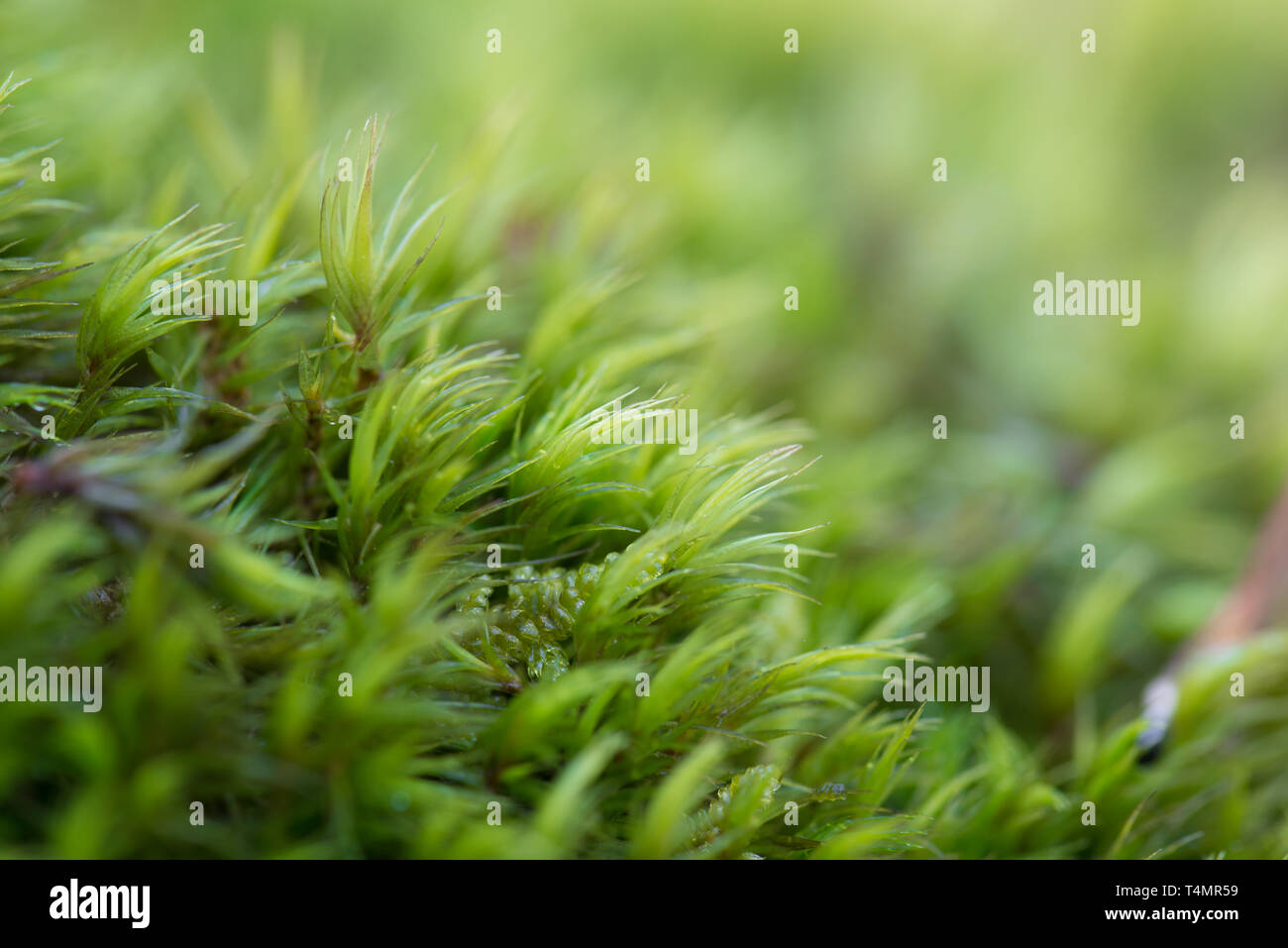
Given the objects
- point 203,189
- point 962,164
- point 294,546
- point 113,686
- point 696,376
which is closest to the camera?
point 113,686

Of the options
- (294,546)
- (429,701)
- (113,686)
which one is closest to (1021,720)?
(429,701)

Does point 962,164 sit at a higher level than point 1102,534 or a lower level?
higher

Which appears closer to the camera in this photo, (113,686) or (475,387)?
(113,686)

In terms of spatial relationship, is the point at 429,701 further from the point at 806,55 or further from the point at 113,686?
the point at 806,55

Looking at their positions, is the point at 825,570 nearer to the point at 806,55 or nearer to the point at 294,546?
the point at 294,546

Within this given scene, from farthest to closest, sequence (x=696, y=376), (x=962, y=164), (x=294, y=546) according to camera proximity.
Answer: (x=962, y=164)
(x=696, y=376)
(x=294, y=546)
